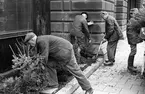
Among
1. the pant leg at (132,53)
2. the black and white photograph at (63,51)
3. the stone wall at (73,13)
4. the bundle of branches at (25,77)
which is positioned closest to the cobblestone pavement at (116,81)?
the black and white photograph at (63,51)

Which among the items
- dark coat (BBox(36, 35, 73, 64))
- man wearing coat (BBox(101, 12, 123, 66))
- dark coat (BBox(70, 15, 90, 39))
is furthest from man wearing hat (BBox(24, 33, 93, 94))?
man wearing coat (BBox(101, 12, 123, 66))

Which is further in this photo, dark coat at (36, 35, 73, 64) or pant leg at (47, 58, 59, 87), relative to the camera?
pant leg at (47, 58, 59, 87)

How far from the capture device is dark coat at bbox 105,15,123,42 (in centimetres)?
824

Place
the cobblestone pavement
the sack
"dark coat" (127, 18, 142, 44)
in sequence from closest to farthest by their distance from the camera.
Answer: the cobblestone pavement < "dark coat" (127, 18, 142, 44) < the sack

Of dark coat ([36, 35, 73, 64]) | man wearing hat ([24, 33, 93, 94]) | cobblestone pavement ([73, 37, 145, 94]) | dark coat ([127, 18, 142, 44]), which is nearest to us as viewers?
man wearing hat ([24, 33, 93, 94])

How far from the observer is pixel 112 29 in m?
8.27

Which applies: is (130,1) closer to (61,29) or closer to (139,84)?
(61,29)

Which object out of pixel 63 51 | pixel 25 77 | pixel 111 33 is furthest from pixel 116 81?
pixel 25 77

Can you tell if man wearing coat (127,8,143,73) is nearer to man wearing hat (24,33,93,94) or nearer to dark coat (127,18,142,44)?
dark coat (127,18,142,44)

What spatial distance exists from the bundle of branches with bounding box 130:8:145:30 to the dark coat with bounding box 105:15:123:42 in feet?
6.12

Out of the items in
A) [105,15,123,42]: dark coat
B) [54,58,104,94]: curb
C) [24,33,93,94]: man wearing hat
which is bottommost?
[54,58,104,94]: curb

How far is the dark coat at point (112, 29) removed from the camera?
8242 millimetres

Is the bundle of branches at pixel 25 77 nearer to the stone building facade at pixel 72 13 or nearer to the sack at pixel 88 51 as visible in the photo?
the sack at pixel 88 51

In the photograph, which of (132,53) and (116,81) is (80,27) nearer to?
(132,53)
